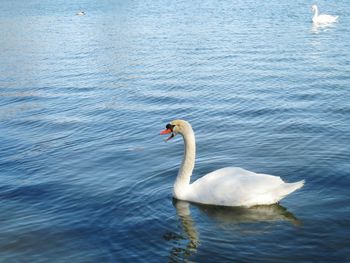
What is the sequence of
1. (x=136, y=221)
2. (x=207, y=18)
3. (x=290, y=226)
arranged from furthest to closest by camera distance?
(x=207, y=18), (x=136, y=221), (x=290, y=226)

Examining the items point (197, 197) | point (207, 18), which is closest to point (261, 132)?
point (197, 197)

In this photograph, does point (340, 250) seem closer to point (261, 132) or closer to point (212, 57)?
point (261, 132)

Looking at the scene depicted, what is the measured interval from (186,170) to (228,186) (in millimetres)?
1194

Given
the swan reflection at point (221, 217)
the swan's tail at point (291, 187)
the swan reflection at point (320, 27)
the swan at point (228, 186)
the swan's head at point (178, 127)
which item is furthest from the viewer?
the swan reflection at point (320, 27)

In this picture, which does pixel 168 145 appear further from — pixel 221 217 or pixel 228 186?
pixel 221 217

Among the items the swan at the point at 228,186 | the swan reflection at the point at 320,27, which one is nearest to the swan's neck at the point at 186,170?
the swan at the point at 228,186

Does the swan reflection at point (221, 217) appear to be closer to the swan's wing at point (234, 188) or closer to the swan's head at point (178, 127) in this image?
the swan's wing at point (234, 188)

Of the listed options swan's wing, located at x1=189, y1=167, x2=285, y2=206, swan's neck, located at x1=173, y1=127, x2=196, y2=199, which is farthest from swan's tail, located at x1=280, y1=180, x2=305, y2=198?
swan's neck, located at x1=173, y1=127, x2=196, y2=199

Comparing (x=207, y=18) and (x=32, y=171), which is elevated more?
(x=207, y=18)

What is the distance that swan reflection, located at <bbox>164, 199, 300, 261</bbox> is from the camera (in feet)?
32.0

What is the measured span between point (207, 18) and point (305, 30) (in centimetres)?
1386

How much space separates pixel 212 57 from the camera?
3005 centimetres

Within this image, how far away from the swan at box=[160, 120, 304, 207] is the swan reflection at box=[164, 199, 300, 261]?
0.42ft

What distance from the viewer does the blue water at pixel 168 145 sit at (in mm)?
9828
